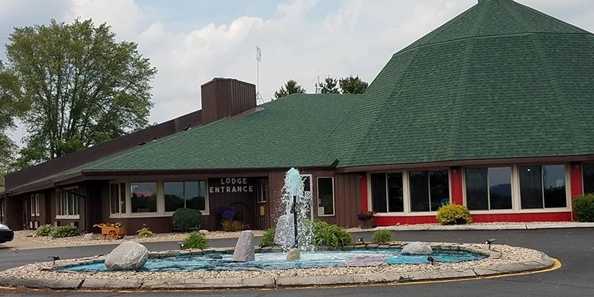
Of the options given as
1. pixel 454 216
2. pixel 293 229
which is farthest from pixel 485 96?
pixel 293 229

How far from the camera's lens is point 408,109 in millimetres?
33000

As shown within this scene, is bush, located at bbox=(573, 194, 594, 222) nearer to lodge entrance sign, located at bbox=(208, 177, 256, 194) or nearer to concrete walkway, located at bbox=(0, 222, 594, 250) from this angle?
concrete walkway, located at bbox=(0, 222, 594, 250)

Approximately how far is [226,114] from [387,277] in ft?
85.6

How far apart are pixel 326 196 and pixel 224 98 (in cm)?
829

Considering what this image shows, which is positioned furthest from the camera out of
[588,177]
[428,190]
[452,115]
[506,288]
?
[452,115]

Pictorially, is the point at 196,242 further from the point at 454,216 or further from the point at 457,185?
the point at 457,185

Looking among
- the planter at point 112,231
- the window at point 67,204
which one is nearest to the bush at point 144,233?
the planter at point 112,231

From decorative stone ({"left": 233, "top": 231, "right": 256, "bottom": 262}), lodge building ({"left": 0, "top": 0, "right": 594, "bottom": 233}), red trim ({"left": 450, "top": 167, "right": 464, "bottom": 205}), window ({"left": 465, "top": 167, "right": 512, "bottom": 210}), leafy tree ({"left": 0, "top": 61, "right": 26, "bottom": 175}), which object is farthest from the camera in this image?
leafy tree ({"left": 0, "top": 61, "right": 26, "bottom": 175})

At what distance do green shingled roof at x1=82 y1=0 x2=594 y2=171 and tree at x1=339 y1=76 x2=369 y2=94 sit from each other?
27665 millimetres

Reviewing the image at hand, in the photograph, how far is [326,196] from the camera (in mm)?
32750

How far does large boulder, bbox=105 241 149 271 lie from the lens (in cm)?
1519

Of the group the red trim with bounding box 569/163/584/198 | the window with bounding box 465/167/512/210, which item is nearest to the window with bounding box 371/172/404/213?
the window with bounding box 465/167/512/210

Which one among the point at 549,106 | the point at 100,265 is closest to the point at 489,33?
the point at 549,106

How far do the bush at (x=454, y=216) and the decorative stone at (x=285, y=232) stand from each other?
10.0 m
